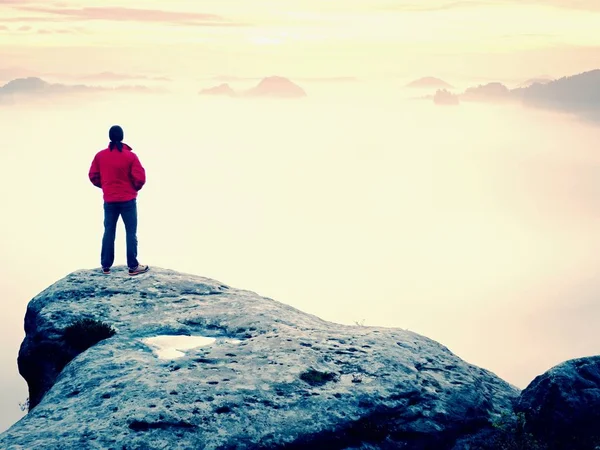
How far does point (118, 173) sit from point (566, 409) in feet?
46.2

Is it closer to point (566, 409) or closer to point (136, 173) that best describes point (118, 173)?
point (136, 173)

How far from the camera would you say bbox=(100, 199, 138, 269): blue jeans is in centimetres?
2175

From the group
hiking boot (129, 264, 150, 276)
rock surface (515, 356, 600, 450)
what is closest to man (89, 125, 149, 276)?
hiking boot (129, 264, 150, 276)

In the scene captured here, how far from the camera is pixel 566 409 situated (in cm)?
1557

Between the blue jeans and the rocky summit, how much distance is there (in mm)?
1422

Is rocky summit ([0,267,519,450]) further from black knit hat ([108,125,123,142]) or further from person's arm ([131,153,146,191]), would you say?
black knit hat ([108,125,123,142])

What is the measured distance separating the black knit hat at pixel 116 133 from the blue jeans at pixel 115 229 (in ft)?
6.53

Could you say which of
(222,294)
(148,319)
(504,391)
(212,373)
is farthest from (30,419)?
(504,391)

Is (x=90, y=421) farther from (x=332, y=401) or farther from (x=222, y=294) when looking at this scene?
(x=222, y=294)

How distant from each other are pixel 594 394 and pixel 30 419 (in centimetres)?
1238

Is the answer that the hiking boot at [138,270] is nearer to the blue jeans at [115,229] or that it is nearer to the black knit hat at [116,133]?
the blue jeans at [115,229]

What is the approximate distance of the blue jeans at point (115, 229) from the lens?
21.8m

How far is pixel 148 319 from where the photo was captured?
19.4m

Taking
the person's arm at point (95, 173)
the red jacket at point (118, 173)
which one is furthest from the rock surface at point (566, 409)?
the person's arm at point (95, 173)
